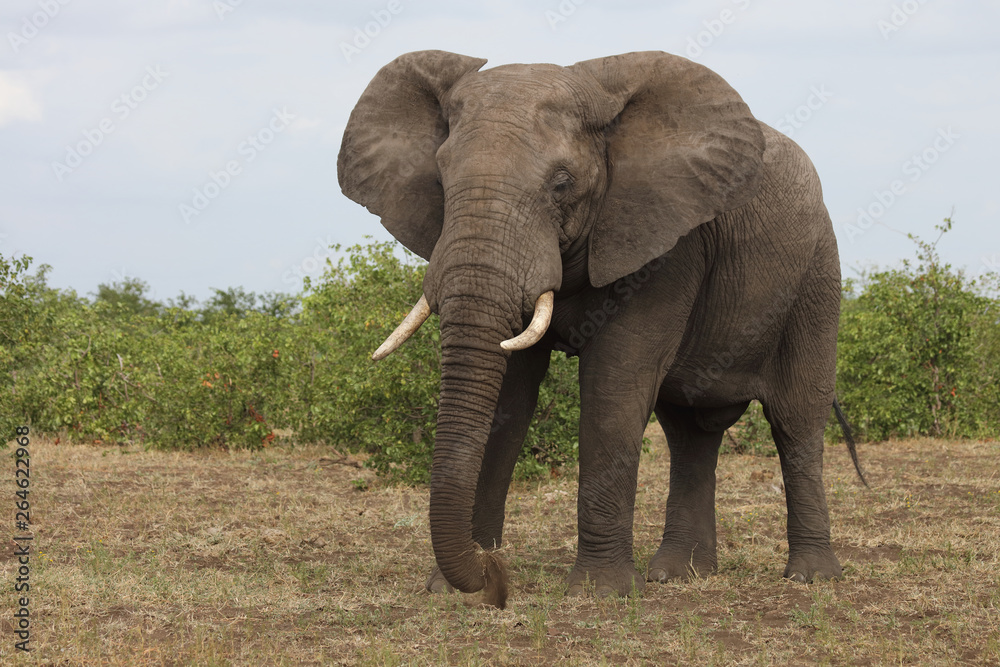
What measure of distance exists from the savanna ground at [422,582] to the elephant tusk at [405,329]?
4.69ft

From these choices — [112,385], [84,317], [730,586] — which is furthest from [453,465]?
[84,317]

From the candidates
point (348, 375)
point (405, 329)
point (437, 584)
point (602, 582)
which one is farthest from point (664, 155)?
point (348, 375)

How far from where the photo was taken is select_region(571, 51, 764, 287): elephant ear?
5.79 meters

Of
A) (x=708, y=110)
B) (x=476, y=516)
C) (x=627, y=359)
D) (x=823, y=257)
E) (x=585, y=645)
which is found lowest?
(x=585, y=645)

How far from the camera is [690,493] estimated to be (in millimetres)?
7453

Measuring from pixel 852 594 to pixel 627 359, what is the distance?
6.94 ft

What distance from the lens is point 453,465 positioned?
5.09m

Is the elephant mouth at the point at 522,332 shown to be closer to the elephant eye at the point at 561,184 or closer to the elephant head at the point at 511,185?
the elephant head at the point at 511,185

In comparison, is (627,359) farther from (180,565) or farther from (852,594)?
(180,565)

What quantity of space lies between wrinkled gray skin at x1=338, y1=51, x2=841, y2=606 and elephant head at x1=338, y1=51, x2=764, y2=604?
0.01m

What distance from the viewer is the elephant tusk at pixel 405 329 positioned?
534cm

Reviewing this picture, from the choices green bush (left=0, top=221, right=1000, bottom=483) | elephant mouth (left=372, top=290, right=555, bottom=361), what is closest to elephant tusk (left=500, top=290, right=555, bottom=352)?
elephant mouth (left=372, top=290, right=555, bottom=361)

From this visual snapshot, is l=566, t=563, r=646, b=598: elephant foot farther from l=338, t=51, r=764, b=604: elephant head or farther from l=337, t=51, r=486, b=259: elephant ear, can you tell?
l=337, t=51, r=486, b=259: elephant ear

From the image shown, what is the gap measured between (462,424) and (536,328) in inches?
23.9
